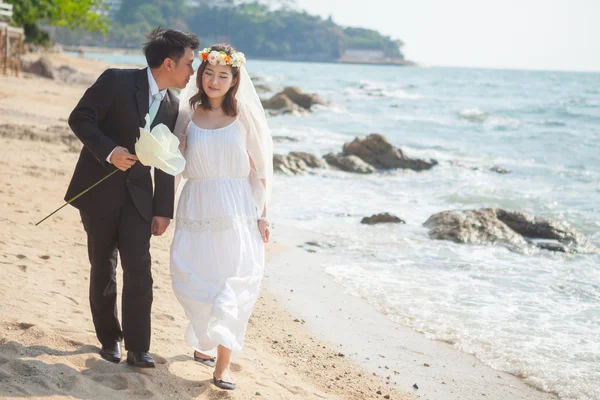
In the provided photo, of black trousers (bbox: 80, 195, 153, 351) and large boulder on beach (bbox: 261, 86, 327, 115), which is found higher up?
black trousers (bbox: 80, 195, 153, 351)

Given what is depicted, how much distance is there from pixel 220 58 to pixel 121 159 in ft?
2.65

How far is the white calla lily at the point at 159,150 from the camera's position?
3.74 meters

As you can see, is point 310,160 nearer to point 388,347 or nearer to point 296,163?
point 296,163

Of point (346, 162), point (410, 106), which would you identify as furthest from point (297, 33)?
point (346, 162)

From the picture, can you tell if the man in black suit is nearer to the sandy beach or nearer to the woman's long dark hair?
the woman's long dark hair

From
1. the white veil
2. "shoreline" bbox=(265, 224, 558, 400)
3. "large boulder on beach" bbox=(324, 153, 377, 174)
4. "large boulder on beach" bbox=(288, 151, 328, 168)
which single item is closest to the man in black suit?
the white veil

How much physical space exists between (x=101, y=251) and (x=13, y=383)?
0.80 metres

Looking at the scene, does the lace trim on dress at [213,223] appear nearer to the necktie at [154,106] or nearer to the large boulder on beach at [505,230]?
the necktie at [154,106]

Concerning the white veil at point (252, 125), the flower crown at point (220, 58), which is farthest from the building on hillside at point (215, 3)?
the flower crown at point (220, 58)

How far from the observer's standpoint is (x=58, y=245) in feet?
21.5

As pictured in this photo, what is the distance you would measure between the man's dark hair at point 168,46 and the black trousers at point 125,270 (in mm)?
763

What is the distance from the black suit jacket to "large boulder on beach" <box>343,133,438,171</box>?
12.9 m

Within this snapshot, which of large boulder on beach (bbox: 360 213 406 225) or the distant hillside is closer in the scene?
large boulder on beach (bbox: 360 213 406 225)

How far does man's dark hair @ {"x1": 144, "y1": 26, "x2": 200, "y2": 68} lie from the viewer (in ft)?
13.3
